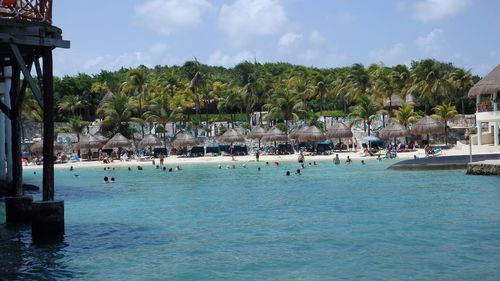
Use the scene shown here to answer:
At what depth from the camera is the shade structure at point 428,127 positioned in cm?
5075

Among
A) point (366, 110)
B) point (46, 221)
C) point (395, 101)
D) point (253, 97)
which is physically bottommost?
point (46, 221)

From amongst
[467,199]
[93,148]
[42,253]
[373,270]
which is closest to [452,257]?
[373,270]

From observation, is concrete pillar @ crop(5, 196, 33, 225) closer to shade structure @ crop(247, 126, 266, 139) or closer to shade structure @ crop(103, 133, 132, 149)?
shade structure @ crop(103, 133, 132, 149)

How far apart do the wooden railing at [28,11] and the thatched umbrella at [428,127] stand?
4057 centimetres

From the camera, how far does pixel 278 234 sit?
17.0m

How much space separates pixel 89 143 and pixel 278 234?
42921mm

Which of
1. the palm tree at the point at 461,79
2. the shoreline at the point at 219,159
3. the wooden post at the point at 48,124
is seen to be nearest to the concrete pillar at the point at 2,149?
the wooden post at the point at 48,124

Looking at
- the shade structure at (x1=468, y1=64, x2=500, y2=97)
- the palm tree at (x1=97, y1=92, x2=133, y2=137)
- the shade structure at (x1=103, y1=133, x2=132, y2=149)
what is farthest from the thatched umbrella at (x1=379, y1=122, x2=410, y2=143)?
the palm tree at (x1=97, y1=92, x2=133, y2=137)

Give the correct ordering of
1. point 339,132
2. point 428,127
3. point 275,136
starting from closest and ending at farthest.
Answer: point 428,127 → point 339,132 → point 275,136

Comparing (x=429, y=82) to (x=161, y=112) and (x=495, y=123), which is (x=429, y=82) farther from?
(x=161, y=112)

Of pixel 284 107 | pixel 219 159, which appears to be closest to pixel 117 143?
pixel 219 159

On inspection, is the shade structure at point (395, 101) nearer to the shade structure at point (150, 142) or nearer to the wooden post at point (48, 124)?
the shade structure at point (150, 142)

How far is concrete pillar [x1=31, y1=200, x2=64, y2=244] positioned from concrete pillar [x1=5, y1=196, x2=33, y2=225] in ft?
11.1

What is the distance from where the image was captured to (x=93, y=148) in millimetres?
57812
